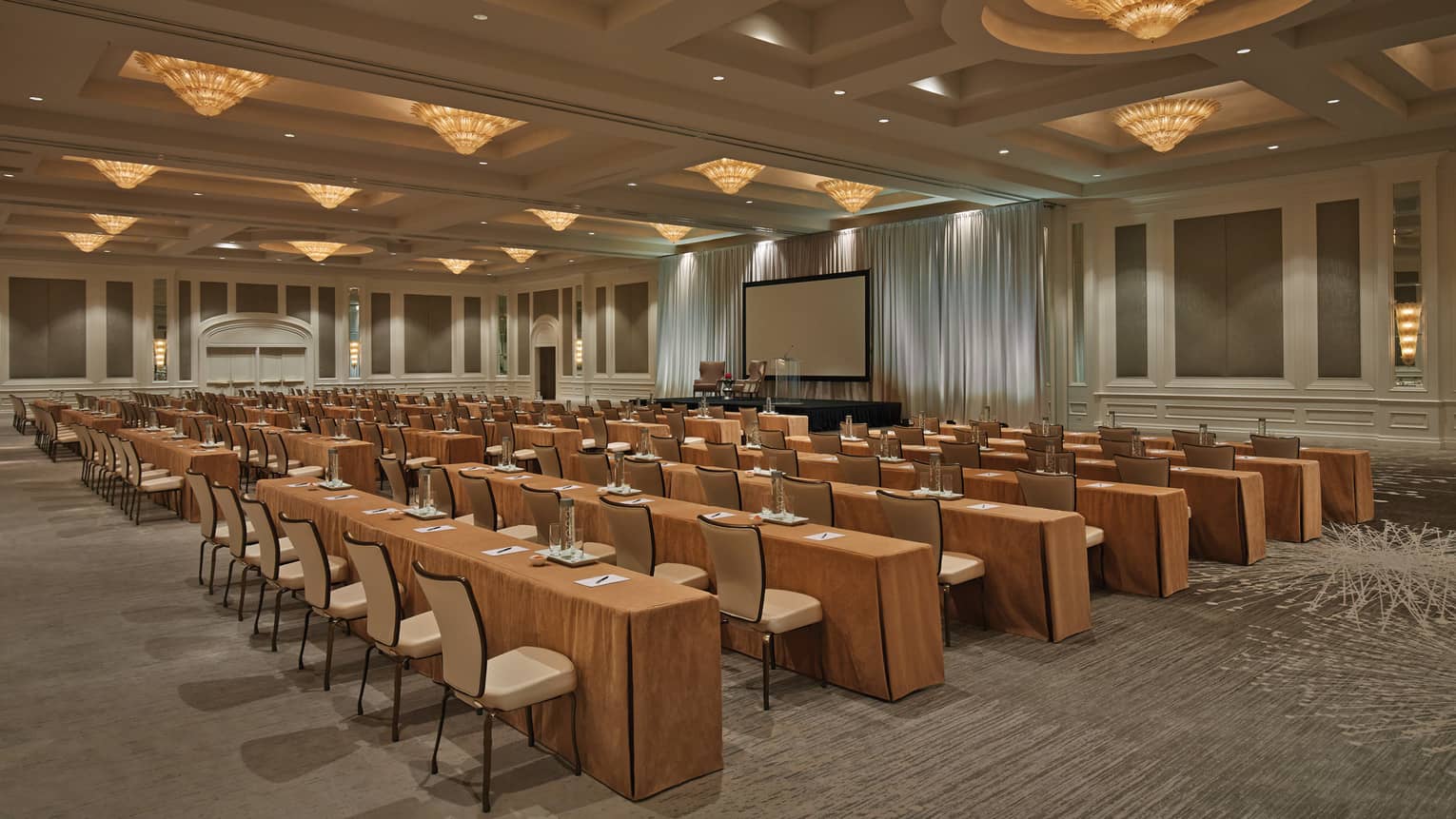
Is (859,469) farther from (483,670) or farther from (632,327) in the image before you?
(632,327)

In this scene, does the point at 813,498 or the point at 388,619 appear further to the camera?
the point at 813,498

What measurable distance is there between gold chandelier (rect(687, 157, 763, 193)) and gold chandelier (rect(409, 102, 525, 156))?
127 inches

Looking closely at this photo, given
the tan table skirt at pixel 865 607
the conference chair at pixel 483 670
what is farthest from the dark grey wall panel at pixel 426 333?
the conference chair at pixel 483 670

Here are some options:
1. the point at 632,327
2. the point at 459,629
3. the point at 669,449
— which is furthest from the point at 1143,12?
the point at 632,327

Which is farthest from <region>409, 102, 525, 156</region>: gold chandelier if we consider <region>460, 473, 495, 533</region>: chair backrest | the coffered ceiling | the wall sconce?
the wall sconce

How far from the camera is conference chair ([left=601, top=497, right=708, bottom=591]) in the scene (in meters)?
4.44

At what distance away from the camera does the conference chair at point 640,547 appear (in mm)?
4441

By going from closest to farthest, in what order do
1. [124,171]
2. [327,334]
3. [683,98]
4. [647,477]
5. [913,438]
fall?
[647,477]
[683,98]
[913,438]
[124,171]
[327,334]

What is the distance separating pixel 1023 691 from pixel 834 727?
3.04ft

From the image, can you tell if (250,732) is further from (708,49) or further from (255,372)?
(255,372)

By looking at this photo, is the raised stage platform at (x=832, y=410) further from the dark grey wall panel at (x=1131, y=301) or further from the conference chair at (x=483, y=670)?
the conference chair at (x=483, y=670)

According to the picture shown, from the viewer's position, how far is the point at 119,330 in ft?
73.4

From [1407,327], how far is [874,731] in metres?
11.3

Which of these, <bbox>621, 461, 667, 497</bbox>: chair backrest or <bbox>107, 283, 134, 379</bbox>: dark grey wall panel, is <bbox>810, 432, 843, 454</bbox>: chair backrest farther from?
<bbox>107, 283, 134, 379</bbox>: dark grey wall panel
